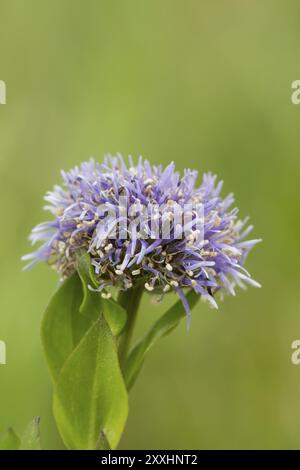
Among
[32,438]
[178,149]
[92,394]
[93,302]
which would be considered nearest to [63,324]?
[93,302]

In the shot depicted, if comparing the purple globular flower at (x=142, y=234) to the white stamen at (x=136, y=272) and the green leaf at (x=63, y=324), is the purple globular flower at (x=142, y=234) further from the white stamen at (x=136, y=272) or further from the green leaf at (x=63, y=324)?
the green leaf at (x=63, y=324)

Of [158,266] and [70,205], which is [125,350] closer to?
[158,266]

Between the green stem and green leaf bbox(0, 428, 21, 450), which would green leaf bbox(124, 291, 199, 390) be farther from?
green leaf bbox(0, 428, 21, 450)

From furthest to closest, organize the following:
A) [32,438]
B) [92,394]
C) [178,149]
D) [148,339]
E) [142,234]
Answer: [178,149], [148,339], [92,394], [142,234], [32,438]

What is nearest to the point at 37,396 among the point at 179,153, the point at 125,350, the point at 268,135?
the point at 125,350

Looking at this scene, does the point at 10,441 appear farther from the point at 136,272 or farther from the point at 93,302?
the point at 136,272

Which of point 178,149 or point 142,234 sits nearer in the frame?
point 142,234

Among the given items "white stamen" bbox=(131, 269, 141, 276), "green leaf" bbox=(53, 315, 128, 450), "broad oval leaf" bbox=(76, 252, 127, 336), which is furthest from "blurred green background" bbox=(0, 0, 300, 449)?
"white stamen" bbox=(131, 269, 141, 276)
